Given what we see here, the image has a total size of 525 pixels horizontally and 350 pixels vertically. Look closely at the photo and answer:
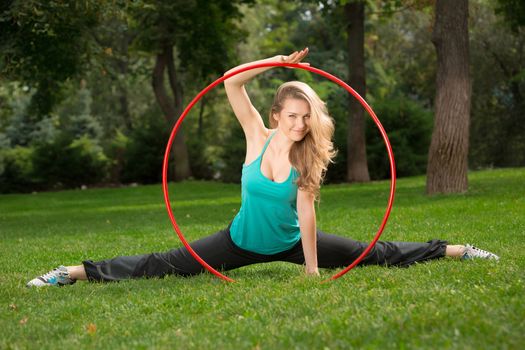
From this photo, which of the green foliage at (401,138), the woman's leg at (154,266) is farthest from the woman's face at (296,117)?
the green foliage at (401,138)

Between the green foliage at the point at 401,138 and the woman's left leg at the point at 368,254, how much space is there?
851 inches

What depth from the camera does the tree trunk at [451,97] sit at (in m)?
15.9

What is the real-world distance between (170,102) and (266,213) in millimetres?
26014

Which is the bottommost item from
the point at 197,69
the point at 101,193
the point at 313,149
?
the point at 101,193

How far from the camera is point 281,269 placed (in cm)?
760

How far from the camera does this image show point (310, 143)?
6.51 m

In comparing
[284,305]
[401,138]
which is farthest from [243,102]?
[401,138]

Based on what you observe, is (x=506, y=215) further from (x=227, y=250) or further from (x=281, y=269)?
(x=227, y=250)

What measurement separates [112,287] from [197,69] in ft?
78.0

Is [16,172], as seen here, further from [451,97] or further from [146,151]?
[451,97]

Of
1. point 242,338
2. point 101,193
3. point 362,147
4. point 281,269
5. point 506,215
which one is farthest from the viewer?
point 101,193

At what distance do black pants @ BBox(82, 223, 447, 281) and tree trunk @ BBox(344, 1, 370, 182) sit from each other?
18.0 metres

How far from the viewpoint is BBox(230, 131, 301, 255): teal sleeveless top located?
648cm

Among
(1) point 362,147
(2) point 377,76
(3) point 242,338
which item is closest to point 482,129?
(2) point 377,76
